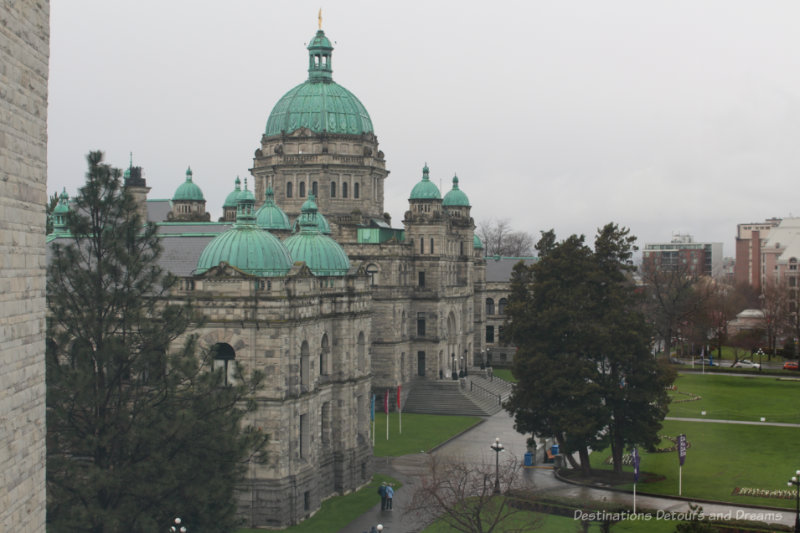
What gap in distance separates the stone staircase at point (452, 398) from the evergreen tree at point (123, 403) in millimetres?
38458

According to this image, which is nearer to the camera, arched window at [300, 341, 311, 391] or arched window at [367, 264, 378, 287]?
arched window at [300, 341, 311, 391]

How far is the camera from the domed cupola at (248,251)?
40.7 m

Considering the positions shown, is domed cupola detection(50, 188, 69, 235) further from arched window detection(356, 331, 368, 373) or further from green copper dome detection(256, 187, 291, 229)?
arched window detection(356, 331, 368, 373)

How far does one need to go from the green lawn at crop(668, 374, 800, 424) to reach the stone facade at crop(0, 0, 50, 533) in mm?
55437

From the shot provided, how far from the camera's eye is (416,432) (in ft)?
200

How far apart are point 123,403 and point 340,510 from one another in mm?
16006

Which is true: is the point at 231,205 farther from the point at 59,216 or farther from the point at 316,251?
the point at 316,251

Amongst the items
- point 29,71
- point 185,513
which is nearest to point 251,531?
point 185,513

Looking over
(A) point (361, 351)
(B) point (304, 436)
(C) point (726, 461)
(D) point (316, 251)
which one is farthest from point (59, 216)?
(C) point (726, 461)

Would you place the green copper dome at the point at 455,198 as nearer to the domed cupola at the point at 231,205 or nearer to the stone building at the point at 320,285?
the stone building at the point at 320,285

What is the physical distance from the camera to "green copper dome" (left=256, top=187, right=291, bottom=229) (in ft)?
199

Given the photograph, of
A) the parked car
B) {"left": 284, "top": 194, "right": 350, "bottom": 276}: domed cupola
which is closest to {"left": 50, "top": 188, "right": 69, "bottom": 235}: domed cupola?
{"left": 284, "top": 194, "right": 350, "bottom": 276}: domed cupola

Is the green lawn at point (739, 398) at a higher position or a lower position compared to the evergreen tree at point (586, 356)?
lower

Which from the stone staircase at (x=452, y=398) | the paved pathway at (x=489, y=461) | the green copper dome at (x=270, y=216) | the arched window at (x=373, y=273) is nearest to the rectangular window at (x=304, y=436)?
the paved pathway at (x=489, y=461)
